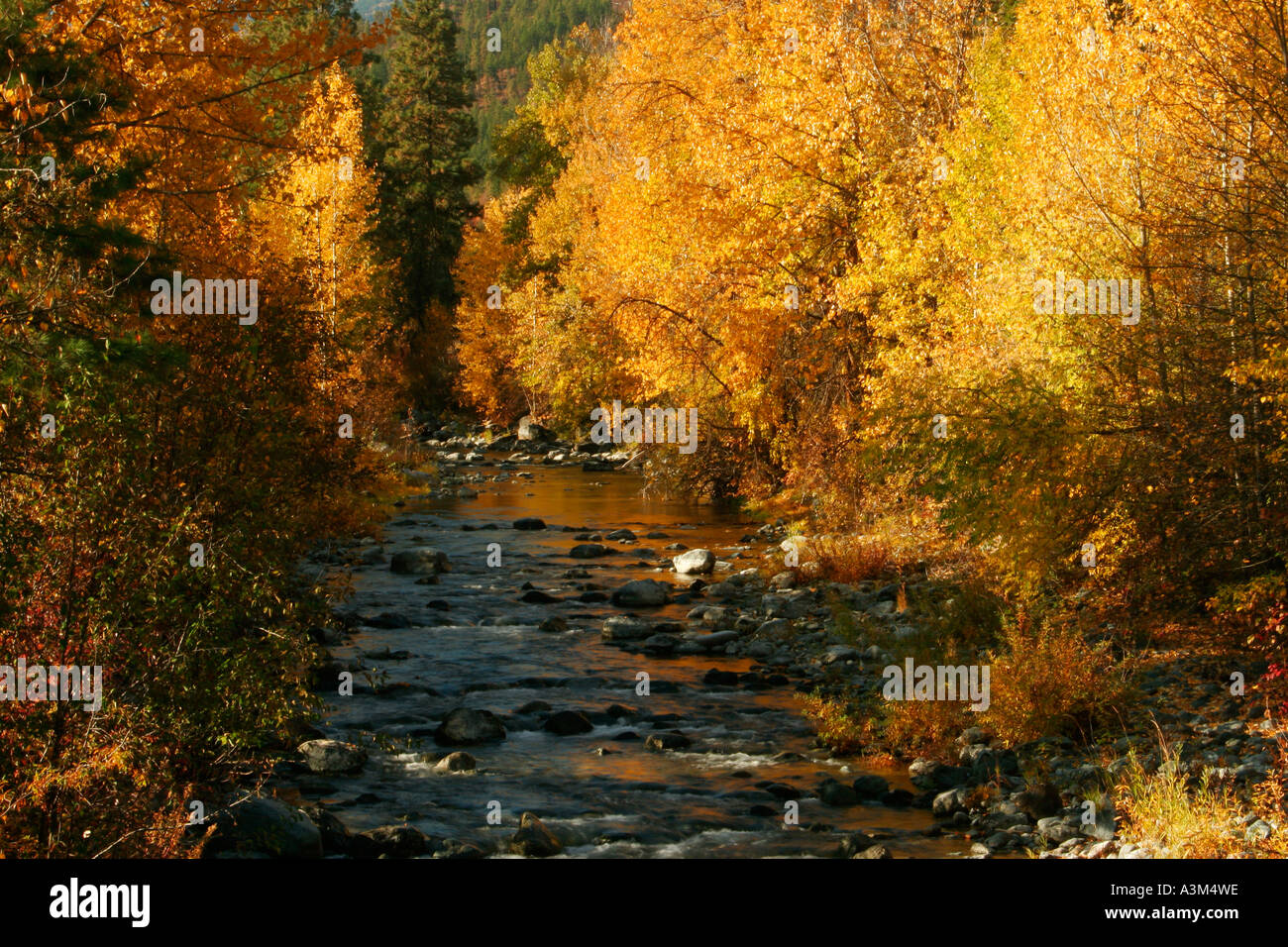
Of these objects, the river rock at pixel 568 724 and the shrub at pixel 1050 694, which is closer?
the shrub at pixel 1050 694

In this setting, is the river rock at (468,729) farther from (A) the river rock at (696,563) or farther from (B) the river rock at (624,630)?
(A) the river rock at (696,563)

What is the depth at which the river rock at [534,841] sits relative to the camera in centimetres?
927

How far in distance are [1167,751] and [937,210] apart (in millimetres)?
12250

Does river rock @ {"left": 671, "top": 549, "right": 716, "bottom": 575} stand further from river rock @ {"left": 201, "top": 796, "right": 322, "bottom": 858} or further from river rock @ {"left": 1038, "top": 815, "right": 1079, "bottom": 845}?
river rock @ {"left": 201, "top": 796, "right": 322, "bottom": 858}

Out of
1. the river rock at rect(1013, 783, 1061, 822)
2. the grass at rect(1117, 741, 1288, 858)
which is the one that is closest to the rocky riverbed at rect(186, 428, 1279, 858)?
the river rock at rect(1013, 783, 1061, 822)

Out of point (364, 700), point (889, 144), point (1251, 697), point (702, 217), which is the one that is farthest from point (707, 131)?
point (1251, 697)

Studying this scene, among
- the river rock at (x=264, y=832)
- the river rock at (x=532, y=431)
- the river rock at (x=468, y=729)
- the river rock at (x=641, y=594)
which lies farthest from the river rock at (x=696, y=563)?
the river rock at (x=532, y=431)

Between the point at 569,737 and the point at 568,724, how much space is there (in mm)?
185

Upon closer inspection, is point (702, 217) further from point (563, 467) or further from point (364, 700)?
point (563, 467)

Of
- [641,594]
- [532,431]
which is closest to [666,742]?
[641,594]

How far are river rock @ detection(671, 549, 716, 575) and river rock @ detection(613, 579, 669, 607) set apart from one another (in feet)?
4.10

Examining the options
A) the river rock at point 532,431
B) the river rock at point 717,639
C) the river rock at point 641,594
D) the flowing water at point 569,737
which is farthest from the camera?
the river rock at point 532,431

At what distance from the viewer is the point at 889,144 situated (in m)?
21.3

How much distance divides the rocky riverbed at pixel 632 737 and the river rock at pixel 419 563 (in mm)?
61
